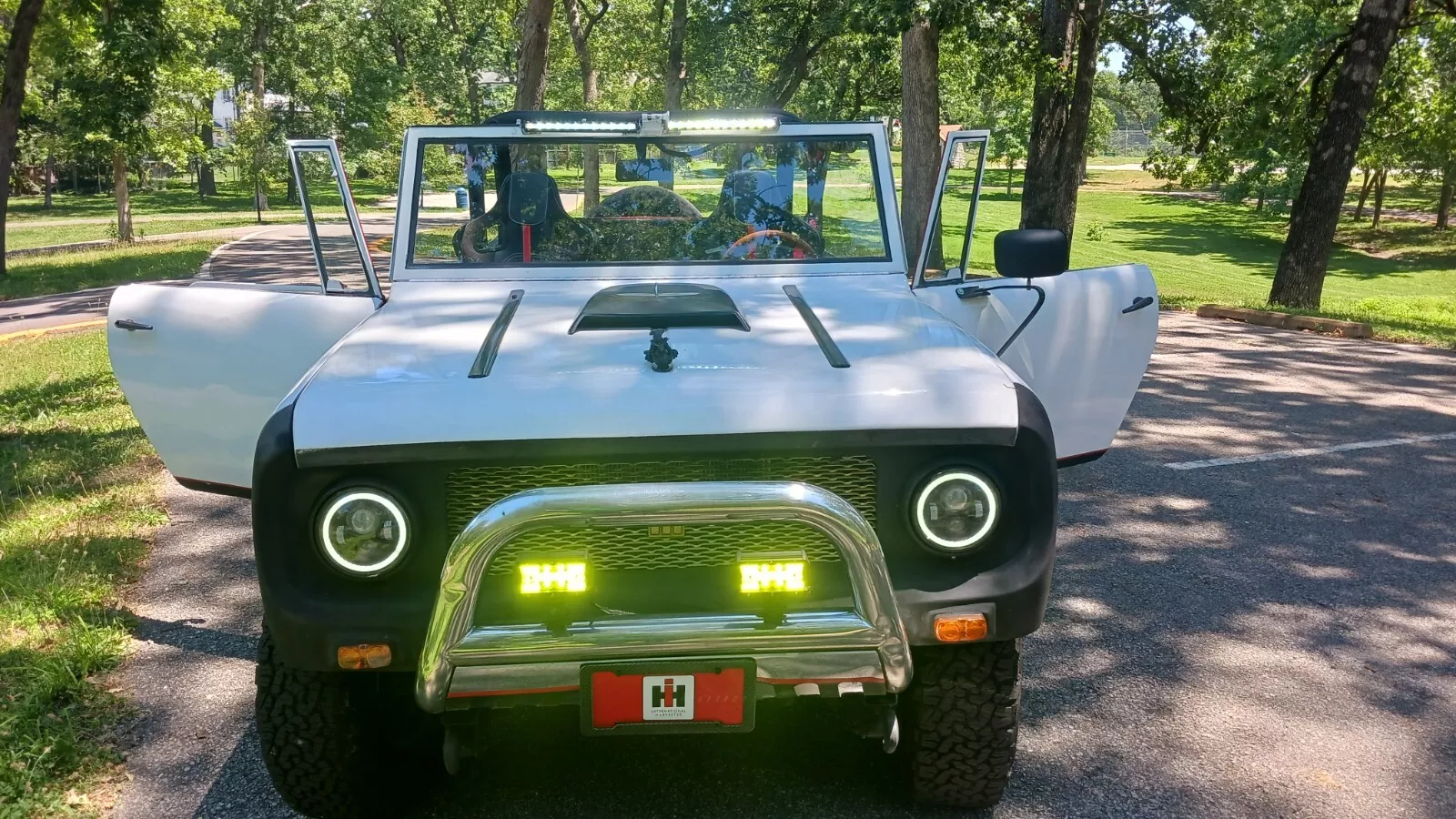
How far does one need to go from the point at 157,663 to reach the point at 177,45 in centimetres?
2002

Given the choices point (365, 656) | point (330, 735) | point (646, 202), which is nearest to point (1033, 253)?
point (646, 202)

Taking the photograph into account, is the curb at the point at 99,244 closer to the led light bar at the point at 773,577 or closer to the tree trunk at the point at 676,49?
the tree trunk at the point at 676,49

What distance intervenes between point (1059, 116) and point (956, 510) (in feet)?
42.9

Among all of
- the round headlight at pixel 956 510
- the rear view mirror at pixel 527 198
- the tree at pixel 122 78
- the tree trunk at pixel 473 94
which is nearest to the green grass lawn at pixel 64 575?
the rear view mirror at pixel 527 198

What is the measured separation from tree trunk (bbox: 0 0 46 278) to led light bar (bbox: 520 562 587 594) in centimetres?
1819

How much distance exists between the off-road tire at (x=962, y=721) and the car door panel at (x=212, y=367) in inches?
80.9

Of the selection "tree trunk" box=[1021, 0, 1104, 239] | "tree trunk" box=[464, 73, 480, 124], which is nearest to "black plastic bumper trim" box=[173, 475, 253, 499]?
"tree trunk" box=[1021, 0, 1104, 239]

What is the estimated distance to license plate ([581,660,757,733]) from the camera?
264 centimetres

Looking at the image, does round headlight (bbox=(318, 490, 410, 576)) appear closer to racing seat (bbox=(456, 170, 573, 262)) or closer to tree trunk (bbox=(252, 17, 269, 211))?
racing seat (bbox=(456, 170, 573, 262))

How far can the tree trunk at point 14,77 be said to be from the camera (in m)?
17.4

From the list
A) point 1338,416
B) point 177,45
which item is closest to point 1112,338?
point 1338,416

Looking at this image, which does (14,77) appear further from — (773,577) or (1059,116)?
(773,577)

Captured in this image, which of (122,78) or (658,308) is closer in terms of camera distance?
(658,308)

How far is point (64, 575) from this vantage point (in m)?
5.07
